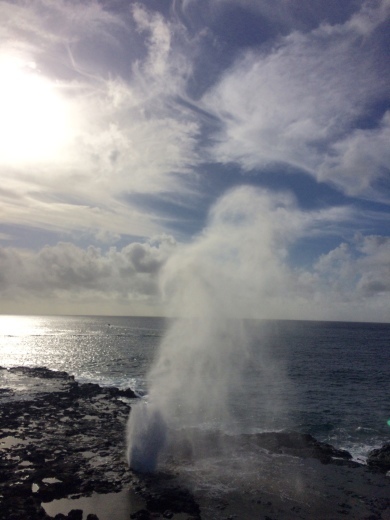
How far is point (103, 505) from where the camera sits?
2697 centimetres

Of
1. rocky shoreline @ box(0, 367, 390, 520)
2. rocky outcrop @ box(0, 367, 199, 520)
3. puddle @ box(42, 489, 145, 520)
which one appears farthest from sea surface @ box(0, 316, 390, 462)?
puddle @ box(42, 489, 145, 520)

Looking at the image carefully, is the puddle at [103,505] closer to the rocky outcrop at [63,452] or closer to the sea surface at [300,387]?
the rocky outcrop at [63,452]

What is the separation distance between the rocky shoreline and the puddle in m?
0.07

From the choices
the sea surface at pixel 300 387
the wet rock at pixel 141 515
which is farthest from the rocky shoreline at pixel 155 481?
the sea surface at pixel 300 387

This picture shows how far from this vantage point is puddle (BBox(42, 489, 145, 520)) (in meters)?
25.9

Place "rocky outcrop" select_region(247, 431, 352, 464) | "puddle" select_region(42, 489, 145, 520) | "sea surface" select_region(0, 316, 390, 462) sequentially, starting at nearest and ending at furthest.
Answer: "puddle" select_region(42, 489, 145, 520), "rocky outcrop" select_region(247, 431, 352, 464), "sea surface" select_region(0, 316, 390, 462)

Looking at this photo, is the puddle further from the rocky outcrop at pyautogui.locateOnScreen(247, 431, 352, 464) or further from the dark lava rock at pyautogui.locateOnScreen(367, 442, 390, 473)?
the dark lava rock at pyautogui.locateOnScreen(367, 442, 390, 473)

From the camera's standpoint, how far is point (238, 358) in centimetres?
11256

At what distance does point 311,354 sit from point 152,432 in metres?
94.8

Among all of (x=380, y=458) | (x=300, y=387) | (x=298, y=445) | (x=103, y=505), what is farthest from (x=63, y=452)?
(x=300, y=387)

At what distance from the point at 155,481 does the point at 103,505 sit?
4.97 meters

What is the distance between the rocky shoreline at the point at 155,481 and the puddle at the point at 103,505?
0.23ft

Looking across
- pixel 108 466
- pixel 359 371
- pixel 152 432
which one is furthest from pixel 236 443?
pixel 359 371

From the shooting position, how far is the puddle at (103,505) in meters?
25.9
